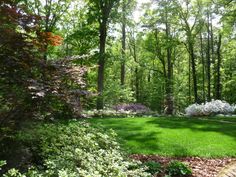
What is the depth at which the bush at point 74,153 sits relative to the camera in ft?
18.1

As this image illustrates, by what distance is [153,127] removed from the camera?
1237 cm

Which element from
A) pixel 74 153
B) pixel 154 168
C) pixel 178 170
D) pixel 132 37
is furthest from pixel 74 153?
pixel 132 37

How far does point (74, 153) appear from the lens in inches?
248

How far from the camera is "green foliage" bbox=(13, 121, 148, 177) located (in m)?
5.52

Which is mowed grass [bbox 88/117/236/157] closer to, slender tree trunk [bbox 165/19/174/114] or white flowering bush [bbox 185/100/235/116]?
white flowering bush [bbox 185/100/235/116]

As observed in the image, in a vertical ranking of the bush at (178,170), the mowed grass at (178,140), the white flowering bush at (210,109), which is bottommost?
the bush at (178,170)

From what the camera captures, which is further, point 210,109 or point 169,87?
point 169,87

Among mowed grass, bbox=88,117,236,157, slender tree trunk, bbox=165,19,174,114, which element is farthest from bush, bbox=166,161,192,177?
slender tree trunk, bbox=165,19,174,114

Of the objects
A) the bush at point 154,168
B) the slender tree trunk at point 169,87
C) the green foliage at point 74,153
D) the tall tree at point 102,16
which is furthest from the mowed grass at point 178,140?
the slender tree trunk at point 169,87

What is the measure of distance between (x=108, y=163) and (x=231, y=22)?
19.1m

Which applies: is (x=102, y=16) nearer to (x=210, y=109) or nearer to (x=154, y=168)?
(x=210, y=109)

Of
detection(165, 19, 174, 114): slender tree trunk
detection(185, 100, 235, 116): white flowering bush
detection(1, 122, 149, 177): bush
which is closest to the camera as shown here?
detection(1, 122, 149, 177): bush

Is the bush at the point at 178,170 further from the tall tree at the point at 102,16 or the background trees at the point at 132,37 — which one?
the tall tree at the point at 102,16

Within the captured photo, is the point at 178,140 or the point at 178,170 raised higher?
the point at 178,140
